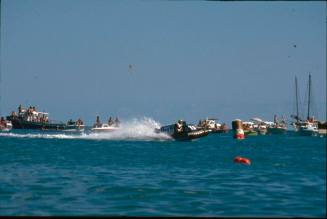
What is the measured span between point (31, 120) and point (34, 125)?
2803 millimetres

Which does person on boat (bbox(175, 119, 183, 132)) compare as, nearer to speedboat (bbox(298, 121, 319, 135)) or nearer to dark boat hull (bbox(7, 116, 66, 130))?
speedboat (bbox(298, 121, 319, 135))

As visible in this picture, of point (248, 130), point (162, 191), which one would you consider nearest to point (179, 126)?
point (162, 191)

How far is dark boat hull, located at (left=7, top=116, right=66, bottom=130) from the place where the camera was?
107000 mm

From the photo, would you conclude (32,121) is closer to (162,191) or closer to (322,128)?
(322,128)

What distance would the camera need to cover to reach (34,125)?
351ft

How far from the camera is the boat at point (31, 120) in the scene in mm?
107438

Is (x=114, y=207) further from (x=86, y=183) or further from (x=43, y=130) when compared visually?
(x=43, y=130)

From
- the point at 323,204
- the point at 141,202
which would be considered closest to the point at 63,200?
the point at 141,202

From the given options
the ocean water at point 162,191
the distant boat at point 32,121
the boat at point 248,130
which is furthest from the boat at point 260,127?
the ocean water at point 162,191

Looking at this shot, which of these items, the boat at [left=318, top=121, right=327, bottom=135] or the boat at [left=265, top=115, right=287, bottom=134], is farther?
the boat at [left=265, top=115, right=287, bottom=134]

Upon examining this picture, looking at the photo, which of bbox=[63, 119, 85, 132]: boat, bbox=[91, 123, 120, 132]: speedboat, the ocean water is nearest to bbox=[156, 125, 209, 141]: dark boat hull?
the ocean water

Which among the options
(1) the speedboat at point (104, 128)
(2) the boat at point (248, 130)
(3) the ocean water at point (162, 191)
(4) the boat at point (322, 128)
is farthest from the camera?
(2) the boat at point (248, 130)

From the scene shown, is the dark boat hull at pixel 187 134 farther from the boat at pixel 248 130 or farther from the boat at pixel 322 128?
the boat at pixel 248 130

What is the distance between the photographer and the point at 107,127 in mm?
98688
